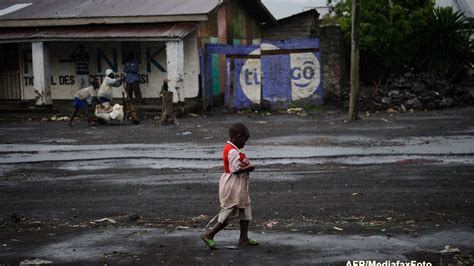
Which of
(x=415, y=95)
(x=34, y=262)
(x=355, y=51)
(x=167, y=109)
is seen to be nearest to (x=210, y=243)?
(x=34, y=262)

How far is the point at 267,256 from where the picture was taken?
613cm

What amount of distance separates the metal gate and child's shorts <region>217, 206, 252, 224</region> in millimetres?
22326

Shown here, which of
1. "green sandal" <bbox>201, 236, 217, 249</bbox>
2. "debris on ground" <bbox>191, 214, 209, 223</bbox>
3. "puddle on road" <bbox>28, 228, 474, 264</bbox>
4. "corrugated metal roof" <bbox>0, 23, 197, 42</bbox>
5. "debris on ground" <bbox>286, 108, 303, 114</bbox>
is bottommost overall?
"debris on ground" <bbox>191, 214, 209, 223</bbox>

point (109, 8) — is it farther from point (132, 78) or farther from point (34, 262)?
point (34, 262)

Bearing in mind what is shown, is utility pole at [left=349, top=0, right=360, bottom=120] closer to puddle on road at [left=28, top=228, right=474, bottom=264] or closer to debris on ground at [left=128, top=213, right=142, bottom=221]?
debris on ground at [left=128, top=213, right=142, bottom=221]

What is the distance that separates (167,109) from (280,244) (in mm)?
13929

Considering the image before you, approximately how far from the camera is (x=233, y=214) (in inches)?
257

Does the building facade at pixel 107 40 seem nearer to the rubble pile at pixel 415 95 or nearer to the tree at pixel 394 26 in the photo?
the tree at pixel 394 26

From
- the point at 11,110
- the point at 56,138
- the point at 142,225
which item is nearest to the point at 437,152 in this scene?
the point at 142,225

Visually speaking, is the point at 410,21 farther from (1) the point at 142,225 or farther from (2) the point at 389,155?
(1) the point at 142,225

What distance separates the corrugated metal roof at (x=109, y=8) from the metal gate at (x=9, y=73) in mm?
1906

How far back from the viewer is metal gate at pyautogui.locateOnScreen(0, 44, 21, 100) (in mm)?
26969

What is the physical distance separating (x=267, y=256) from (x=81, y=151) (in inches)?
370

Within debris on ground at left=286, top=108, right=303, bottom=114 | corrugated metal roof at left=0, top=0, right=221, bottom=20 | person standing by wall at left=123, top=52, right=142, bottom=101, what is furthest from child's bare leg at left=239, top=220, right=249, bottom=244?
person standing by wall at left=123, top=52, right=142, bottom=101
